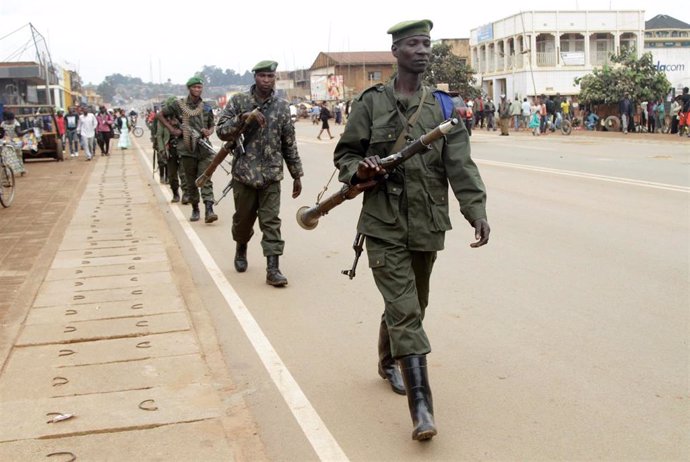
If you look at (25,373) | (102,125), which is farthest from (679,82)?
(25,373)

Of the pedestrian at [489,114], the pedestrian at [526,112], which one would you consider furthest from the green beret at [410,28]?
the pedestrian at [489,114]

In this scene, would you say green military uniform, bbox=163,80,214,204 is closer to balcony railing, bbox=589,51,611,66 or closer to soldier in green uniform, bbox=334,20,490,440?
soldier in green uniform, bbox=334,20,490,440

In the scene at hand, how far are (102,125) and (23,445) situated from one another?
1088 inches

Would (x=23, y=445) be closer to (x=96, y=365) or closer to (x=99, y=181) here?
(x=96, y=365)

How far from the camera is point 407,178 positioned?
438cm

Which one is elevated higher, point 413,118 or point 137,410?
point 413,118

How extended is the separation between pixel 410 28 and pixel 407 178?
747mm

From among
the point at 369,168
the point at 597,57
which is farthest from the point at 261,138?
the point at 597,57

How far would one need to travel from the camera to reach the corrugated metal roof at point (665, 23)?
267 ft

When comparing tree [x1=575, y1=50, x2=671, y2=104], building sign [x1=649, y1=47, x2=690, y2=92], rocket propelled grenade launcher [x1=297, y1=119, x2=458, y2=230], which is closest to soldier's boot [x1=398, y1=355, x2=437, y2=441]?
rocket propelled grenade launcher [x1=297, y1=119, x2=458, y2=230]

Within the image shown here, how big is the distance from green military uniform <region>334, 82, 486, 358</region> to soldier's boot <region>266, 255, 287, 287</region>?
134 inches

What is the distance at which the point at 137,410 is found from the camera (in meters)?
4.74

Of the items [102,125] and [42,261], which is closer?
[42,261]

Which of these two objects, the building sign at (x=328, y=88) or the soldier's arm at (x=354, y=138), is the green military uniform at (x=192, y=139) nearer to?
the soldier's arm at (x=354, y=138)
